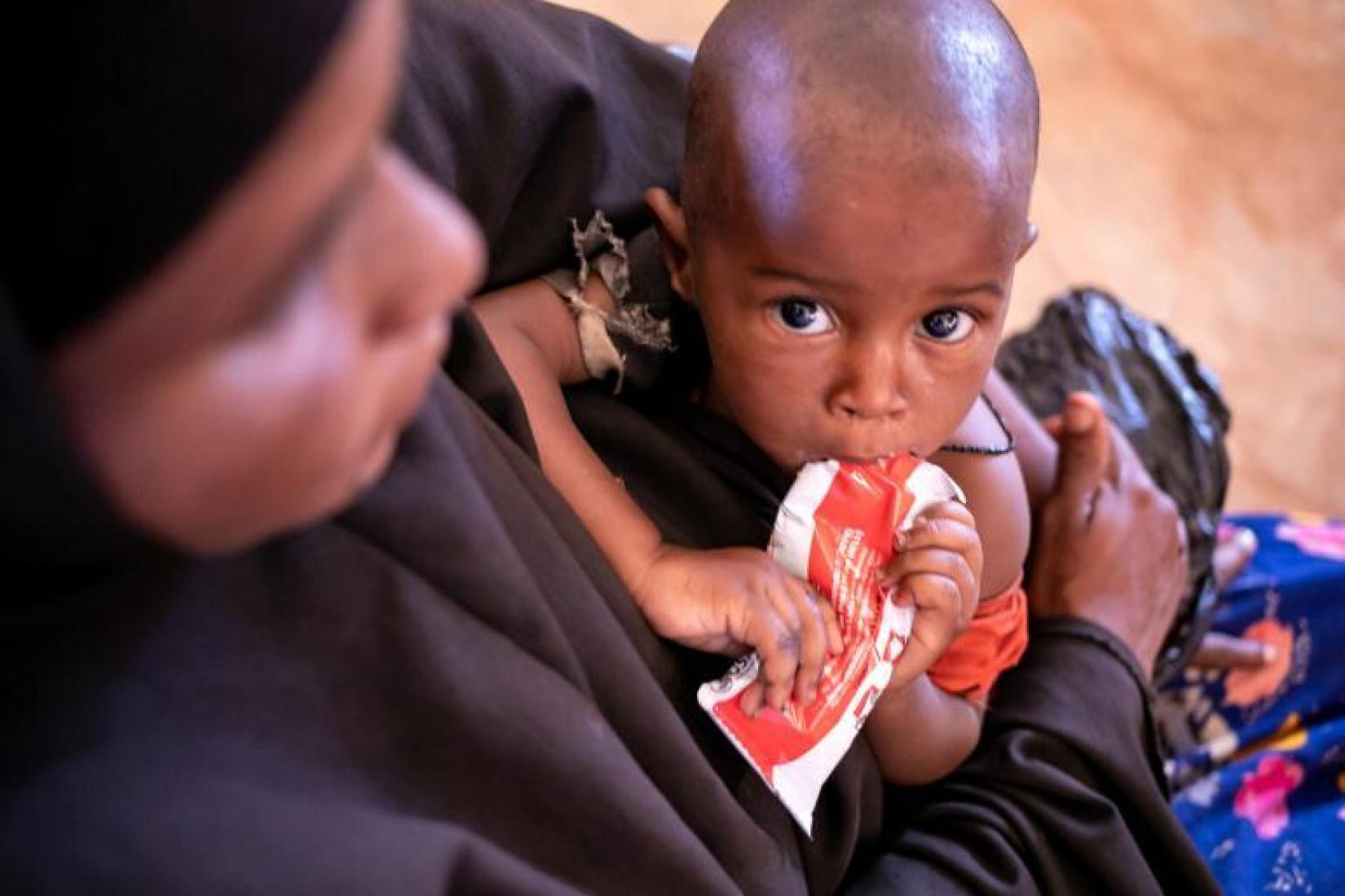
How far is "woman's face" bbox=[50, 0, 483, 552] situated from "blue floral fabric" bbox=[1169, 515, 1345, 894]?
1044 millimetres

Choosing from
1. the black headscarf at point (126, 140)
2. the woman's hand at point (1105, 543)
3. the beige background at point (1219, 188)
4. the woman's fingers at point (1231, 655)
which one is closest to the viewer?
the black headscarf at point (126, 140)

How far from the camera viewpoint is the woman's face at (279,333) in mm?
368

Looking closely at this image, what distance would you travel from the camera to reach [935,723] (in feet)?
3.14

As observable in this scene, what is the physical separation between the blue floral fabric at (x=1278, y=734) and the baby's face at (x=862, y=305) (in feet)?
1.93

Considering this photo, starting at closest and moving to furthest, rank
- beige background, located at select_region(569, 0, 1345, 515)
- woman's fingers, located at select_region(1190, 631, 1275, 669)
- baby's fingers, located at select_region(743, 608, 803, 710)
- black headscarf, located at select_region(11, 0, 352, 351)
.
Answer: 1. black headscarf, located at select_region(11, 0, 352, 351)
2. baby's fingers, located at select_region(743, 608, 803, 710)
3. woman's fingers, located at select_region(1190, 631, 1275, 669)
4. beige background, located at select_region(569, 0, 1345, 515)

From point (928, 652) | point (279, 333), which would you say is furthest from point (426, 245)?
point (928, 652)

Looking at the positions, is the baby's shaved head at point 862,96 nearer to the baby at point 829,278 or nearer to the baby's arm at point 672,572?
the baby at point 829,278

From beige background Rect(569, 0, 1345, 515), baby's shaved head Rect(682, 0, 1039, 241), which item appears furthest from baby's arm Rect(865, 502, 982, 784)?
beige background Rect(569, 0, 1345, 515)

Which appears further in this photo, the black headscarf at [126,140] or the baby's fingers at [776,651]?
the baby's fingers at [776,651]

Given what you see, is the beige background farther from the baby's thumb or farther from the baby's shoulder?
the baby's shoulder

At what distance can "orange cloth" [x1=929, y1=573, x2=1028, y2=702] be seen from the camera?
3.42 ft

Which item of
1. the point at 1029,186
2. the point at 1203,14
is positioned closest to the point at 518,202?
the point at 1029,186

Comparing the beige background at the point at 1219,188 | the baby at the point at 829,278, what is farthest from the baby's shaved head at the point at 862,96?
the beige background at the point at 1219,188

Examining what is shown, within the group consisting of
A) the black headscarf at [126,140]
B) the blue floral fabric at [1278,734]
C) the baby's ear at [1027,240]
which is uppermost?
the black headscarf at [126,140]
